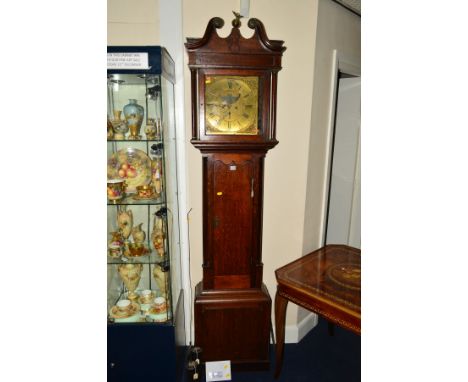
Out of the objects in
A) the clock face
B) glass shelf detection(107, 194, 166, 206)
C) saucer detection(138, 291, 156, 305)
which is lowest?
saucer detection(138, 291, 156, 305)

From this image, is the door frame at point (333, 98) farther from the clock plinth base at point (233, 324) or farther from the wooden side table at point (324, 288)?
the clock plinth base at point (233, 324)

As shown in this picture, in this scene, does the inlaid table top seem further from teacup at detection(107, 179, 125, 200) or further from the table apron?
teacup at detection(107, 179, 125, 200)

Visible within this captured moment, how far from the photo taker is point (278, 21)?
1935mm

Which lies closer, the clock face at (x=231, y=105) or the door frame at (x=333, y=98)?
the clock face at (x=231, y=105)

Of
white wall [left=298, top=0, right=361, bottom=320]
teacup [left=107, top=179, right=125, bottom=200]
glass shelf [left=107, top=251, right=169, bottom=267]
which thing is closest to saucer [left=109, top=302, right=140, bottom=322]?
glass shelf [left=107, top=251, right=169, bottom=267]

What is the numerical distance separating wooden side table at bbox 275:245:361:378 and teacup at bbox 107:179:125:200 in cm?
108

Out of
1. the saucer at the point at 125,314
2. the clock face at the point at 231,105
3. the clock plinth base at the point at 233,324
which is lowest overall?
the clock plinth base at the point at 233,324

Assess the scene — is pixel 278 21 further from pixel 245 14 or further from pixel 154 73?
pixel 154 73

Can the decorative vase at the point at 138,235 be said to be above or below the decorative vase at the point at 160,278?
above

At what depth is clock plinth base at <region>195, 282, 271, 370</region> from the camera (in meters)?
1.88

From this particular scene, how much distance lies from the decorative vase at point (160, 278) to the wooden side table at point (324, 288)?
71 cm

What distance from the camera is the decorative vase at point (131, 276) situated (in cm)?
175

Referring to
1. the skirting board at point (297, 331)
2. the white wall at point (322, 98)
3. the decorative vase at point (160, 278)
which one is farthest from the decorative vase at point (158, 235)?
the skirting board at point (297, 331)

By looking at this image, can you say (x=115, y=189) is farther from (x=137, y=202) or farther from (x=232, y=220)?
(x=232, y=220)
